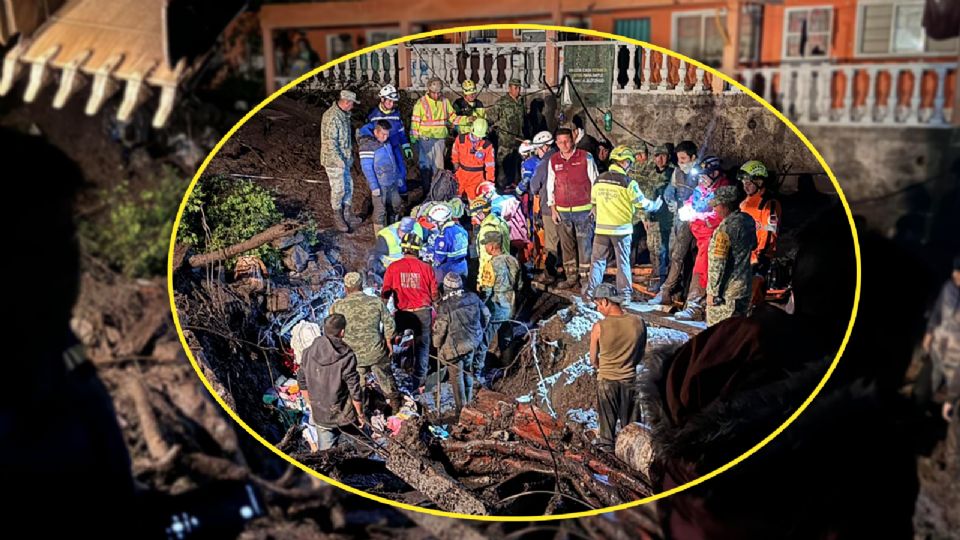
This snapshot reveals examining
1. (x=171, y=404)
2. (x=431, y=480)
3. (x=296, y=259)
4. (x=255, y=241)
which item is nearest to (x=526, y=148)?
(x=296, y=259)

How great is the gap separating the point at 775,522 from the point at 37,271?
24.7 ft

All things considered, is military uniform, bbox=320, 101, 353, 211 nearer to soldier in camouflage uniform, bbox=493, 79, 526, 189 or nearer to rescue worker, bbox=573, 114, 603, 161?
soldier in camouflage uniform, bbox=493, 79, 526, 189

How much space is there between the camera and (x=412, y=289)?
3199 mm

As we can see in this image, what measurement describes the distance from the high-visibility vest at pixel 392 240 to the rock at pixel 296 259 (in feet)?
0.90

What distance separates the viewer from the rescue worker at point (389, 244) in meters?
3.18

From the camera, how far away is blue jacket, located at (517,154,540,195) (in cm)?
318

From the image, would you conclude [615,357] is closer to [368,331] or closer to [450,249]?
[450,249]

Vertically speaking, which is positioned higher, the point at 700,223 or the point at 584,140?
the point at 584,140

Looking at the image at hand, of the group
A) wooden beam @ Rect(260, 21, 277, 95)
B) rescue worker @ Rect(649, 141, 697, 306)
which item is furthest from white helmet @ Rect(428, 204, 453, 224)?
wooden beam @ Rect(260, 21, 277, 95)

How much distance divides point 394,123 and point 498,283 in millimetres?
699

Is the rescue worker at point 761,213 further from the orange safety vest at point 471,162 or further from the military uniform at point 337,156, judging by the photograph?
the military uniform at point 337,156

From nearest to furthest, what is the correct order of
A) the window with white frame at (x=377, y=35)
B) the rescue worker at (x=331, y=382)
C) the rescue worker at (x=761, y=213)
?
Result: the rescue worker at (x=761, y=213)
the rescue worker at (x=331, y=382)
the window with white frame at (x=377, y=35)

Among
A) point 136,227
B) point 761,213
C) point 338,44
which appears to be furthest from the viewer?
point 136,227

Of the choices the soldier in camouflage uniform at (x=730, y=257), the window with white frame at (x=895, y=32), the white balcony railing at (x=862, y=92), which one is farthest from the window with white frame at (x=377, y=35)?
the soldier in camouflage uniform at (x=730, y=257)
